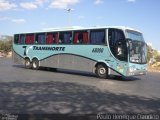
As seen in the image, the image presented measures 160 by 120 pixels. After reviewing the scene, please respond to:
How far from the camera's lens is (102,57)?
20109 millimetres

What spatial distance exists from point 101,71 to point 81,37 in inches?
112

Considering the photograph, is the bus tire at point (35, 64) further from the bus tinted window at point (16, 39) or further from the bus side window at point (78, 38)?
the bus side window at point (78, 38)

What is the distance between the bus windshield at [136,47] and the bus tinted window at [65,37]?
15.7 ft

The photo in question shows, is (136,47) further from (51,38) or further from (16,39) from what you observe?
(16,39)

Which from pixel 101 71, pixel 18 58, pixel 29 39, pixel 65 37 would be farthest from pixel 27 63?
pixel 101 71

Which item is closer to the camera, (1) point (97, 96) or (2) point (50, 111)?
(2) point (50, 111)

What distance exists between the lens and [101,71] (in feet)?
66.1

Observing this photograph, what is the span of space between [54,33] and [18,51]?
5.21 meters

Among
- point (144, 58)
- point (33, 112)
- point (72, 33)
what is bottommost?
point (33, 112)

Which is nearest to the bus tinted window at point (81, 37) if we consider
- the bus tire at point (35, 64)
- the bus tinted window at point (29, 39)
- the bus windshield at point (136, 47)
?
the bus windshield at point (136, 47)

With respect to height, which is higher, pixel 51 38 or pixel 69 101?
pixel 51 38

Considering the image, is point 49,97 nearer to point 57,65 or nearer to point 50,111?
point 50,111

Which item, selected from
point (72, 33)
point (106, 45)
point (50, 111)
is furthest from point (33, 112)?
point (72, 33)

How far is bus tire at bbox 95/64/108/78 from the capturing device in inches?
787
